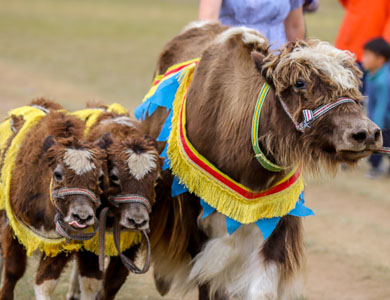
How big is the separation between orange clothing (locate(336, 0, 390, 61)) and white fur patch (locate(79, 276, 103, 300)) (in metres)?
6.26

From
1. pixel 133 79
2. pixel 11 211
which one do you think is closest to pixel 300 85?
pixel 11 211

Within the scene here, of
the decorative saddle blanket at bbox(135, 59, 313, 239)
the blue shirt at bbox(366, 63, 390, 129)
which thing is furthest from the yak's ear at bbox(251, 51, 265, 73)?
the blue shirt at bbox(366, 63, 390, 129)

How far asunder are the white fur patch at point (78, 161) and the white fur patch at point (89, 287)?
863mm

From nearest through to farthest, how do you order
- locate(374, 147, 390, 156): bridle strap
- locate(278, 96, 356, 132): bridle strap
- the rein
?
1. locate(278, 96, 356, 132): bridle strap
2. locate(374, 147, 390, 156): bridle strap
3. the rein

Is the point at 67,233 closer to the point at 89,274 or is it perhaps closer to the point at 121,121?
the point at 89,274

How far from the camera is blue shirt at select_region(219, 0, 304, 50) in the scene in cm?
536

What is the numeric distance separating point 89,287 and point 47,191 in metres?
0.70

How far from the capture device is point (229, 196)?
4312 millimetres

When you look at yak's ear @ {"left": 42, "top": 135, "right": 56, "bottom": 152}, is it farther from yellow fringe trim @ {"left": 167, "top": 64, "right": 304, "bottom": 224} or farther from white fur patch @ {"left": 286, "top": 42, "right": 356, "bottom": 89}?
white fur patch @ {"left": 286, "top": 42, "right": 356, "bottom": 89}

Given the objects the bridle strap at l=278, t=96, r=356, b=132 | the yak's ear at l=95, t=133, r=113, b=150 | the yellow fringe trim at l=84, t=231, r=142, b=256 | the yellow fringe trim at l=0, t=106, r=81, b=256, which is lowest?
the yellow fringe trim at l=84, t=231, r=142, b=256

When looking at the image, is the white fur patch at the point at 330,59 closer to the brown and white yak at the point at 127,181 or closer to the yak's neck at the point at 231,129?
the yak's neck at the point at 231,129

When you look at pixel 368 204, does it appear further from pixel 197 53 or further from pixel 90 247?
pixel 90 247

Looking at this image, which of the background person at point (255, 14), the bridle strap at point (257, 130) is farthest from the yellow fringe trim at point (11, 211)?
the background person at point (255, 14)

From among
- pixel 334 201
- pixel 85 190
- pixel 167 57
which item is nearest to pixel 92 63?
pixel 334 201
